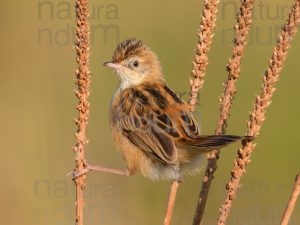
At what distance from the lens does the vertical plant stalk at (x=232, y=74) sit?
14.0 ft

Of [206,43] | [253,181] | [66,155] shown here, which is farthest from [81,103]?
[253,181]

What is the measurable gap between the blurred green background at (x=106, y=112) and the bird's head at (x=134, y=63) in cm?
135

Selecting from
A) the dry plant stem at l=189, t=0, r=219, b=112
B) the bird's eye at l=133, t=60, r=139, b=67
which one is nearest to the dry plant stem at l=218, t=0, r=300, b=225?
the dry plant stem at l=189, t=0, r=219, b=112

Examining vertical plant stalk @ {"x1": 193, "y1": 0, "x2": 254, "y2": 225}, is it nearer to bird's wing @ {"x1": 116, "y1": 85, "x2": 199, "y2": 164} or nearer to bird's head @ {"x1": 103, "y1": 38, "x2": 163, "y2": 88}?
bird's wing @ {"x1": 116, "y1": 85, "x2": 199, "y2": 164}

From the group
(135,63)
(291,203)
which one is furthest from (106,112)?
(291,203)

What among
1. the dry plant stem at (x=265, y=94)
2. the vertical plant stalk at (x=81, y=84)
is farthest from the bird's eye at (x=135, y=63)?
the dry plant stem at (x=265, y=94)

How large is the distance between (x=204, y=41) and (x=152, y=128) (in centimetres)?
119

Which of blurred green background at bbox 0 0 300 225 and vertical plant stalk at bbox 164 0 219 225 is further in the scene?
blurred green background at bbox 0 0 300 225

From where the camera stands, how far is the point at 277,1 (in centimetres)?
1033

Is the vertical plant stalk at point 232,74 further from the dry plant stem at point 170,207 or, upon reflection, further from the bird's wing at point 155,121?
the bird's wing at point 155,121

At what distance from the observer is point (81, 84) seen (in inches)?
163

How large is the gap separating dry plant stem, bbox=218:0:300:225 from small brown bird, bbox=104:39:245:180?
18.0 inches

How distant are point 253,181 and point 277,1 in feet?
10.6

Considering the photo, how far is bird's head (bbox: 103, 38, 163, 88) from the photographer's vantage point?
241 inches
